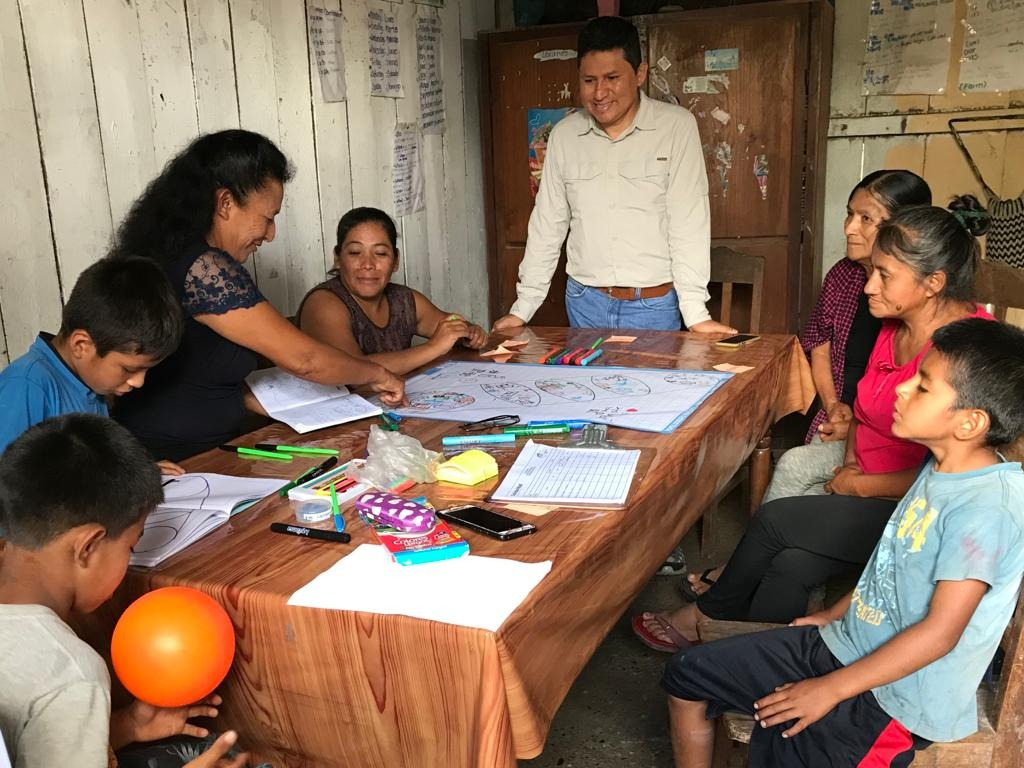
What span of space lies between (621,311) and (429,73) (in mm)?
1473

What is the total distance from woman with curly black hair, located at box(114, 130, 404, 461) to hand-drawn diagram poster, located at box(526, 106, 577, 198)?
84.6 inches

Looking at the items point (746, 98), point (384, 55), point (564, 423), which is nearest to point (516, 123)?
point (384, 55)

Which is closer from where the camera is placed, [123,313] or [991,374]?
[991,374]

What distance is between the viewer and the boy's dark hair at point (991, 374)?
1.34m

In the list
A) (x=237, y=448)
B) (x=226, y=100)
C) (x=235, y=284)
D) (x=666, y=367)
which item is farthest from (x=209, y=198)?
(x=666, y=367)

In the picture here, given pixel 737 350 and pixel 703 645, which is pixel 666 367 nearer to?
pixel 737 350

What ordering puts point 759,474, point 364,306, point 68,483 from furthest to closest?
point 759,474, point 364,306, point 68,483

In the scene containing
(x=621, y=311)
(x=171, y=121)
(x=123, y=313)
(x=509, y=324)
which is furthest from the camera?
→ (x=621, y=311)

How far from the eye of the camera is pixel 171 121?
2.59m

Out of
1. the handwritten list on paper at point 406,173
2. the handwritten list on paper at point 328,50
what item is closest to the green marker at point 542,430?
the handwritten list on paper at point 328,50

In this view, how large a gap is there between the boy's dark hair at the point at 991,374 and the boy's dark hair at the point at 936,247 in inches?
23.0

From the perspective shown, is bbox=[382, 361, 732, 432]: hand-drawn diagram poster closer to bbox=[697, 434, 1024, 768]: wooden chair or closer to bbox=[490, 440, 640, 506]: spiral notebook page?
bbox=[490, 440, 640, 506]: spiral notebook page

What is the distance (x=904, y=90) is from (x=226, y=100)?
290cm

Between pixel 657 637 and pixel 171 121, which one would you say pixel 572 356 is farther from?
pixel 171 121
